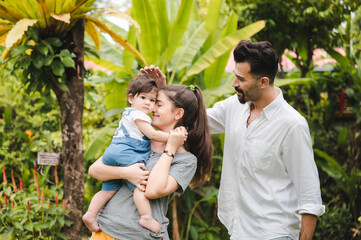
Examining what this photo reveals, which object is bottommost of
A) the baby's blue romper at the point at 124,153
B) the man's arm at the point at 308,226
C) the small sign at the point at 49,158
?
the small sign at the point at 49,158

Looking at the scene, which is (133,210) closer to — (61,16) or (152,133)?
(152,133)

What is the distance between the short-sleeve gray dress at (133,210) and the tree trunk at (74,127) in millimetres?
1456

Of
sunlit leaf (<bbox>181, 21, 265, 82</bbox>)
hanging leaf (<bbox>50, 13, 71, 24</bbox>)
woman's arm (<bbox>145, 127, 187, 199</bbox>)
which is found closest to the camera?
woman's arm (<bbox>145, 127, 187, 199</bbox>)

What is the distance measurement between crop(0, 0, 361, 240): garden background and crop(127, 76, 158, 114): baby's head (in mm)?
1082

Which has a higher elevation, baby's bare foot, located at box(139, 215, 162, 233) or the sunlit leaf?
the sunlit leaf

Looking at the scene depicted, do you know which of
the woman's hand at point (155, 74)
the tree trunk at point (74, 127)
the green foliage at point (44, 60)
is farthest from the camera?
the tree trunk at point (74, 127)

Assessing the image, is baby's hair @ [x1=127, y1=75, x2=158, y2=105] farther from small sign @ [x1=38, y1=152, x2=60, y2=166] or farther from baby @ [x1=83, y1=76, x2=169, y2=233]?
small sign @ [x1=38, y1=152, x2=60, y2=166]

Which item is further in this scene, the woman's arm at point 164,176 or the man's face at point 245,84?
the man's face at point 245,84

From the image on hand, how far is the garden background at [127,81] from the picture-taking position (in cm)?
320

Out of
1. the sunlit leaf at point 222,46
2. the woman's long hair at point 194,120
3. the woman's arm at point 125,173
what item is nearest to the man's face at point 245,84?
the woman's long hair at point 194,120

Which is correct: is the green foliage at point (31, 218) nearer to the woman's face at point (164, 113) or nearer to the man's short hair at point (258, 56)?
the woman's face at point (164, 113)

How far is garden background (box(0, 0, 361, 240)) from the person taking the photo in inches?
126

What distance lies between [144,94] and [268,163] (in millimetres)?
764

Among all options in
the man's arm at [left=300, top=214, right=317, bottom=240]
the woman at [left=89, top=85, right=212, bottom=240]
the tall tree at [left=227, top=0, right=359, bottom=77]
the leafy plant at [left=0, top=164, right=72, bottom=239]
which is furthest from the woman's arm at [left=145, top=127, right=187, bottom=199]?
the tall tree at [left=227, top=0, right=359, bottom=77]
